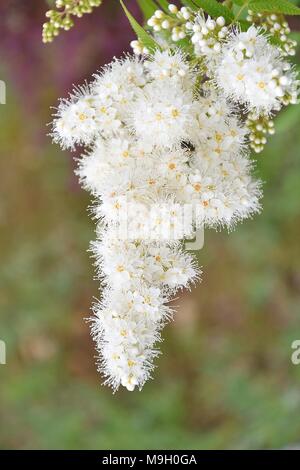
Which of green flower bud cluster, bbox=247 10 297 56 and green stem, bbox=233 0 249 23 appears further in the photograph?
green flower bud cluster, bbox=247 10 297 56

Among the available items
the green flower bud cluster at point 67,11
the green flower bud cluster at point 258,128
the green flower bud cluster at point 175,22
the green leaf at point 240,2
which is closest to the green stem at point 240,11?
the green leaf at point 240,2

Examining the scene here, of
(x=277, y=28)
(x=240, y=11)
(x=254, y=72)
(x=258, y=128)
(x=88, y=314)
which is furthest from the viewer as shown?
(x=88, y=314)

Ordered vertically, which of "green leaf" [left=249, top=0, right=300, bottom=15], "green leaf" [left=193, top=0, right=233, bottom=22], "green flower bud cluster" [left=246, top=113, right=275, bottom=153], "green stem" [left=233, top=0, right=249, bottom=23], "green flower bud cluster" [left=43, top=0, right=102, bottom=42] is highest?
"green flower bud cluster" [left=43, top=0, right=102, bottom=42]

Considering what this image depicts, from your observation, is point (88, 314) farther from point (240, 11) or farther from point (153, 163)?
point (240, 11)

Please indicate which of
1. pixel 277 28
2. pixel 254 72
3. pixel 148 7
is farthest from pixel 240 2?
pixel 148 7

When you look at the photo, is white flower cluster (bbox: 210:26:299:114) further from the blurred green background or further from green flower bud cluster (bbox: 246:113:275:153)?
the blurred green background

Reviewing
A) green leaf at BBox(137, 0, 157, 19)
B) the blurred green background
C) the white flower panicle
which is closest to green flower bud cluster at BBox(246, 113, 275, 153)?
the white flower panicle
